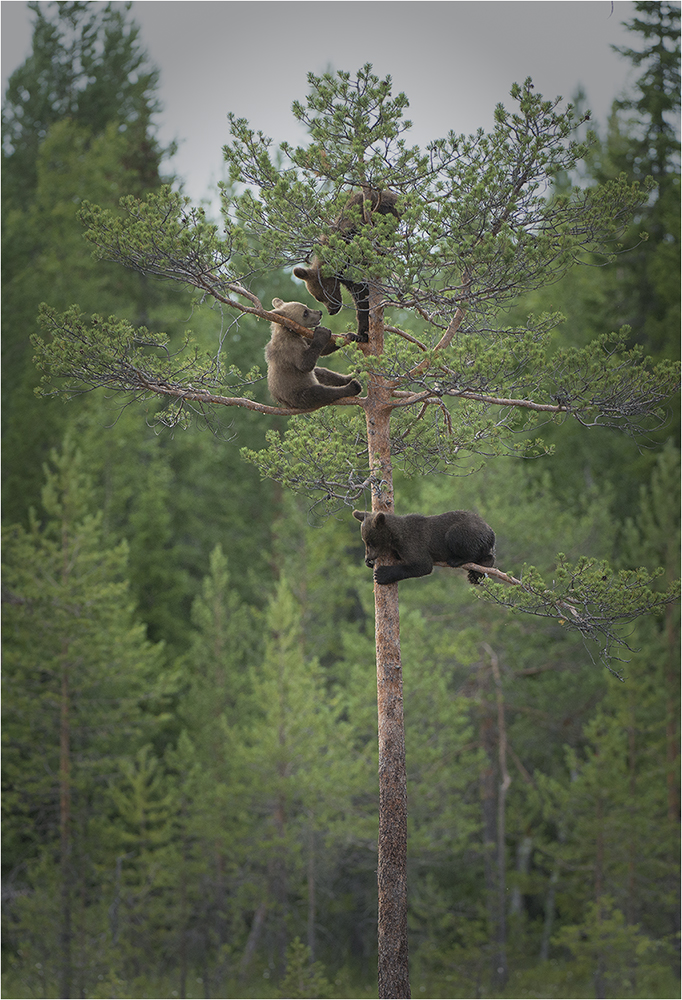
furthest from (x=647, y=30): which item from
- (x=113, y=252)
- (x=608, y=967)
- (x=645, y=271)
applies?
(x=608, y=967)

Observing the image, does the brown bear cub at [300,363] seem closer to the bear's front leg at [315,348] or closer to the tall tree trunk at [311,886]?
the bear's front leg at [315,348]

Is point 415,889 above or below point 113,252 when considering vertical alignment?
below

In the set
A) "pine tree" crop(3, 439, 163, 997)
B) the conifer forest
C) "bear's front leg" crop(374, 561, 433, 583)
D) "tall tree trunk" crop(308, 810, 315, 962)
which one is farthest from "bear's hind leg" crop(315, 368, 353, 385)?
"tall tree trunk" crop(308, 810, 315, 962)

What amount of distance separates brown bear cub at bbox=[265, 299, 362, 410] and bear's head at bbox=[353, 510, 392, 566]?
99cm

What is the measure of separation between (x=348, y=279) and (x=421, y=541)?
1907 mm

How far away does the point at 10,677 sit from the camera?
1386cm

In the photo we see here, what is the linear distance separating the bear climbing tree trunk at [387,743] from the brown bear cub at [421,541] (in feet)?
1.04

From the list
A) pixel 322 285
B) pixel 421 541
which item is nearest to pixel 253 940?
pixel 421 541

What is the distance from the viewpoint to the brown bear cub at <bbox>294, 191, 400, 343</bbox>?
6105 mm

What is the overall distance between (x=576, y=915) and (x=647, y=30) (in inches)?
670

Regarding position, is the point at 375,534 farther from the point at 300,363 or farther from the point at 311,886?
the point at 311,886

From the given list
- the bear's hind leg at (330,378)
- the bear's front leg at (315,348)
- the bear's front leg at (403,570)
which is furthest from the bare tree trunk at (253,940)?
the bear's front leg at (315,348)

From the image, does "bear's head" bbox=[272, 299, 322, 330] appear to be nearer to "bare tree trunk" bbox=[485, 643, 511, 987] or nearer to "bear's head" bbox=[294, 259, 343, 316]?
"bear's head" bbox=[294, 259, 343, 316]

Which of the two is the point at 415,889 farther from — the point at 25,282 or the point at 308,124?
the point at 308,124
